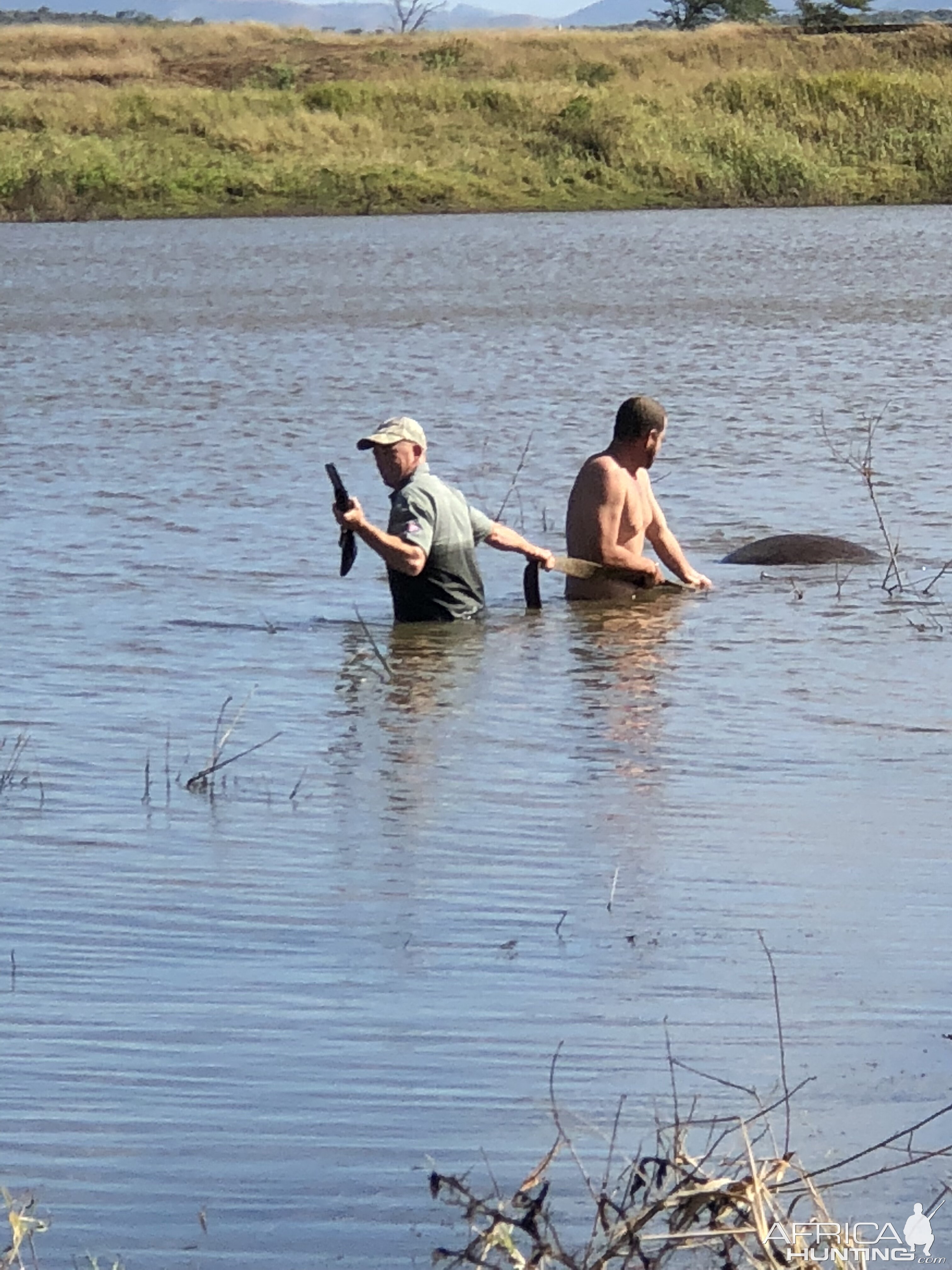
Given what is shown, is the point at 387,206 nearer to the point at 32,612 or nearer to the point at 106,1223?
the point at 32,612

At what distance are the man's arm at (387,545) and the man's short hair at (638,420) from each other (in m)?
0.95

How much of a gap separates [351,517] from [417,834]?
6.48 ft

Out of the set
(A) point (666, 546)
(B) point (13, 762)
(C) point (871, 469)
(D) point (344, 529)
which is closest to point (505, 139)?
(C) point (871, 469)

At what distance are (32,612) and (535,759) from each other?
11.2ft

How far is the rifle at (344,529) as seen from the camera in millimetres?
A: 7895

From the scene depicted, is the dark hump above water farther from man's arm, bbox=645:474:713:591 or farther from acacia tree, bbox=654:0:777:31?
acacia tree, bbox=654:0:777:31

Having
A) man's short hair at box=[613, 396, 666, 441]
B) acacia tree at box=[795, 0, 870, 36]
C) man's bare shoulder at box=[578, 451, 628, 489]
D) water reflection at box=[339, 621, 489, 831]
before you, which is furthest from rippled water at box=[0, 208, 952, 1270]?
acacia tree at box=[795, 0, 870, 36]

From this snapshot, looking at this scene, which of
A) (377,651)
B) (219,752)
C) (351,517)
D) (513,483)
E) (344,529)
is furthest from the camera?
(513,483)

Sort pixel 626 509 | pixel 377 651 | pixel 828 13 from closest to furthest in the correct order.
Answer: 1. pixel 377 651
2. pixel 626 509
3. pixel 828 13

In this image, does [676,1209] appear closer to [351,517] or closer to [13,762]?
[13,762]

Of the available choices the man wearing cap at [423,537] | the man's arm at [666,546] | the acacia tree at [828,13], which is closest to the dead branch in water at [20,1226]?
the man wearing cap at [423,537]

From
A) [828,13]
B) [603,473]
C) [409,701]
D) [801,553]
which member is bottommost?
[801,553]

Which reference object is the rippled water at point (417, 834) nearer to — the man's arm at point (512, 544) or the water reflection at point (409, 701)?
the water reflection at point (409, 701)

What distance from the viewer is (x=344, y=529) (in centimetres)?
812
